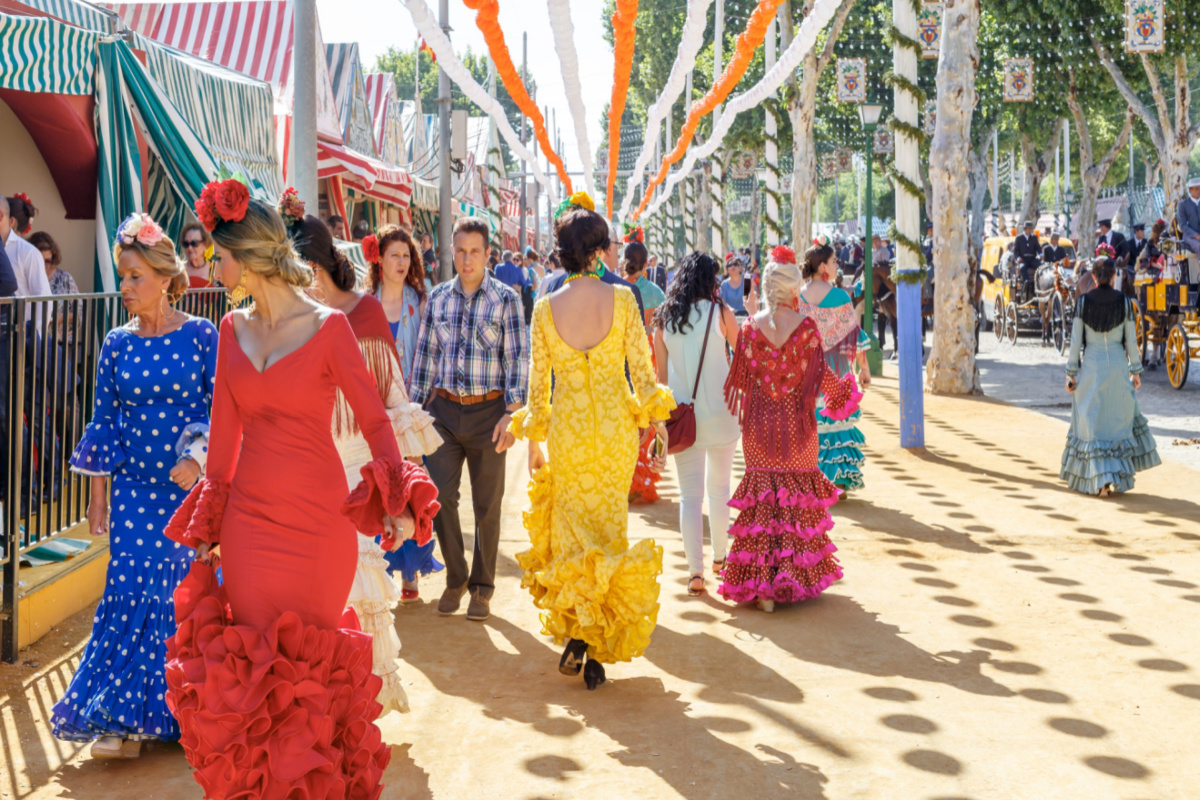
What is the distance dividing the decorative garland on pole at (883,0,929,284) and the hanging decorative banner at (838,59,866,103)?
361 inches

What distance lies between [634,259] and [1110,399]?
3800 mm

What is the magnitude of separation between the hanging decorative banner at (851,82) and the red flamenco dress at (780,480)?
16.1 metres

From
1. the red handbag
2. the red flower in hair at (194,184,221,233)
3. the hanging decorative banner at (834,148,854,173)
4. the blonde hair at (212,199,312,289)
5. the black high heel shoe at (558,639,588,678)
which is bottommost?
the black high heel shoe at (558,639,588,678)

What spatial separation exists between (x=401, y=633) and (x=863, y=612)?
2.38 metres

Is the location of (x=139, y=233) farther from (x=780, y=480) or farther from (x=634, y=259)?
(x=634, y=259)

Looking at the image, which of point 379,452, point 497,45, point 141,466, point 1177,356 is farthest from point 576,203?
point 1177,356

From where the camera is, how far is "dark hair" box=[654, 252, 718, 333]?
21.5 ft

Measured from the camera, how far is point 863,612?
6176 mm

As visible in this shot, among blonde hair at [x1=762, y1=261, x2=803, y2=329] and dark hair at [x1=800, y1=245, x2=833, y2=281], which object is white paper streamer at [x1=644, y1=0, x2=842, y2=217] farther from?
blonde hair at [x1=762, y1=261, x2=803, y2=329]

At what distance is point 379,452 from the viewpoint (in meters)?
3.20

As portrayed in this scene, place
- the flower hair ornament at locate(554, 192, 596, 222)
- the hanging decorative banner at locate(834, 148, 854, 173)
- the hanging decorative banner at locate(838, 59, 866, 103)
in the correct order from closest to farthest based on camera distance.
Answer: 1. the flower hair ornament at locate(554, 192, 596, 222)
2. the hanging decorative banner at locate(838, 59, 866, 103)
3. the hanging decorative banner at locate(834, 148, 854, 173)

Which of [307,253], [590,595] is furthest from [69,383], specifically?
[590,595]

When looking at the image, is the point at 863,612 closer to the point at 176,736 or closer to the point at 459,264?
the point at 459,264

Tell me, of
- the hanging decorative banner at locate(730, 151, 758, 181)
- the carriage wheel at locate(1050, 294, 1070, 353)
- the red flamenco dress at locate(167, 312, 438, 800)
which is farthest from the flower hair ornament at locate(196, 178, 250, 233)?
the hanging decorative banner at locate(730, 151, 758, 181)
